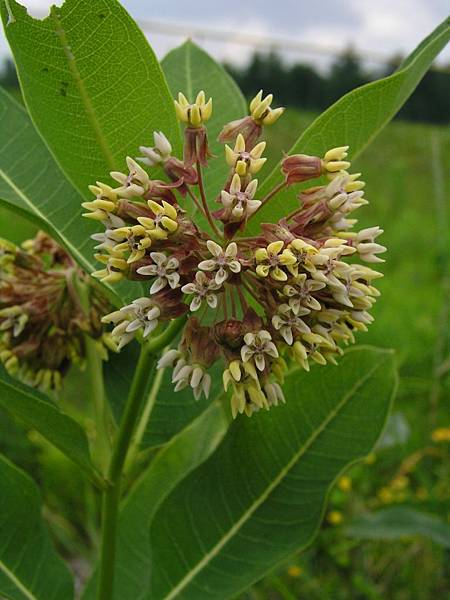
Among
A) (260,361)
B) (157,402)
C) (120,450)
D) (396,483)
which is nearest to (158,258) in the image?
(260,361)

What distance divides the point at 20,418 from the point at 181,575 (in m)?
0.40

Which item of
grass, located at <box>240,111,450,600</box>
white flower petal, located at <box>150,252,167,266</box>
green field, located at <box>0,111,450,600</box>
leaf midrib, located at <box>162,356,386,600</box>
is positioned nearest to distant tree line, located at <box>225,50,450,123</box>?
grass, located at <box>240,111,450,600</box>

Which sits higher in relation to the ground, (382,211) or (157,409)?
(382,211)

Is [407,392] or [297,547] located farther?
[407,392]

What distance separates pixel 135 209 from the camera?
0.85 meters

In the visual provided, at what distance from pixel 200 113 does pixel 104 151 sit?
0.13 meters

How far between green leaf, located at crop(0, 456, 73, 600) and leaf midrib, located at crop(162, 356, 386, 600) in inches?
7.1

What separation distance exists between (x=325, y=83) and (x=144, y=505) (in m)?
10.3

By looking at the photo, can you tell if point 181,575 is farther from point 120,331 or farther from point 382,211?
point 382,211

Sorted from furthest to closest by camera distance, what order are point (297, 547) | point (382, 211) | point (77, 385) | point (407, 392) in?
1. point (382, 211)
2. point (77, 385)
3. point (407, 392)
4. point (297, 547)

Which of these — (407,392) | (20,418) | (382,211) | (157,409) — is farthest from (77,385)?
(382,211)

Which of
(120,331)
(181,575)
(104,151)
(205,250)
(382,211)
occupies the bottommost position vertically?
(181,575)

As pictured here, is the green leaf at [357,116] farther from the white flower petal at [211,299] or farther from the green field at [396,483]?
the green field at [396,483]

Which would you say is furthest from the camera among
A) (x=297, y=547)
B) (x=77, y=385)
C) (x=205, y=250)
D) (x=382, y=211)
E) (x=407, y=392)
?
(x=382, y=211)
